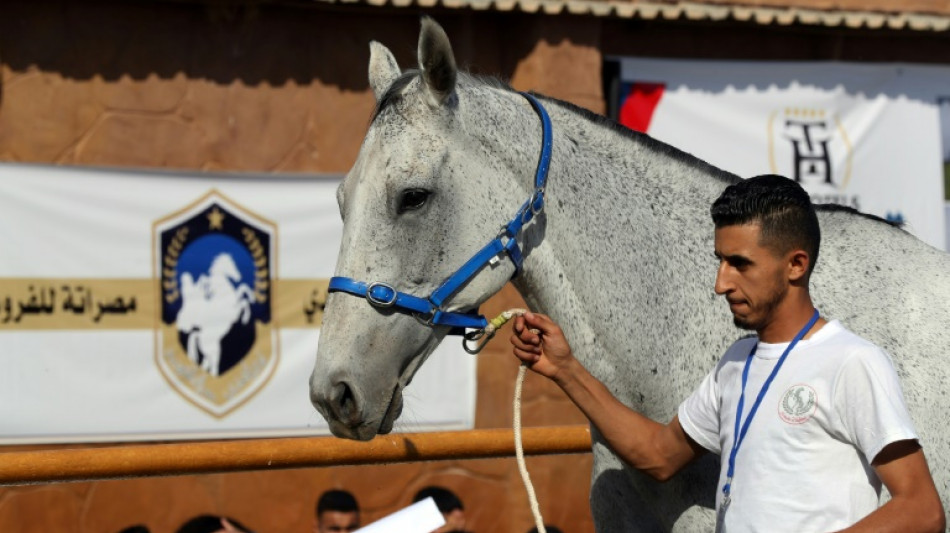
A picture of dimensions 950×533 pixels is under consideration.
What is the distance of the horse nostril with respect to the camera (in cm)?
255

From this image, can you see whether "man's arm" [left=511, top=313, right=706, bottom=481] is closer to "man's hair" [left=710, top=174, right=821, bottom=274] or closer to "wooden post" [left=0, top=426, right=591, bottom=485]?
"man's hair" [left=710, top=174, right=821, bottom=274]

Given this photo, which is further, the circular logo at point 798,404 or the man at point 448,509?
the man at point 448,509

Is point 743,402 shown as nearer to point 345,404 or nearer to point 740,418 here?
point 740,418

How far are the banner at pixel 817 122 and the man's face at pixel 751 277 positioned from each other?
194 inches

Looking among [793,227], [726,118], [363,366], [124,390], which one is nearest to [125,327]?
[124,390]

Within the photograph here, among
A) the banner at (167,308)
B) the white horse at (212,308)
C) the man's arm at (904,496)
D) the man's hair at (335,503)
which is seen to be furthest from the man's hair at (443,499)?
the man's arm at (904,496)

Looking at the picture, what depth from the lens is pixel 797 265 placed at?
7.54ft

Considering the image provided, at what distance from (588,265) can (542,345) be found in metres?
0.26

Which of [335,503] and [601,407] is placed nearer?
[601,407]

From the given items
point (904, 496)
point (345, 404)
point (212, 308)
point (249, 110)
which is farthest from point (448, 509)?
point (904, 496)

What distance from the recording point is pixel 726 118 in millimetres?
7410

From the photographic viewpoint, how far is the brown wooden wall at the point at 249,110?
21.0ft

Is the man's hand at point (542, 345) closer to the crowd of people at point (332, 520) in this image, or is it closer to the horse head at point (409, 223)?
the horse head at point (409, 223)

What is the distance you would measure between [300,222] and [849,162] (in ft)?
11.3
